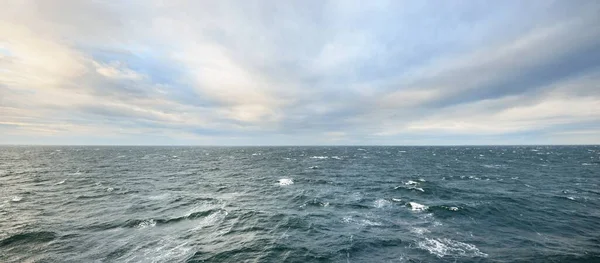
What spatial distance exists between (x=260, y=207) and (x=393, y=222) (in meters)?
20.1

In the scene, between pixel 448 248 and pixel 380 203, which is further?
pixel 380 203

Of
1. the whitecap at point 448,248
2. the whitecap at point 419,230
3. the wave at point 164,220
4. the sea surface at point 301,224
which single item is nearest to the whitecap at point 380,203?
the sea surface at point 301,224

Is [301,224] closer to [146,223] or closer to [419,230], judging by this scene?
[419,230]

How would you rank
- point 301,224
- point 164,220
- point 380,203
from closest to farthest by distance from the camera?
point 301,224 < point 164,220 < point 380,203

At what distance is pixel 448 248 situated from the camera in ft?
85.5

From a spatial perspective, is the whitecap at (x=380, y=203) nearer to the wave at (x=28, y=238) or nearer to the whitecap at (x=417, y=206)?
the whitecap at (x=417, y=206)

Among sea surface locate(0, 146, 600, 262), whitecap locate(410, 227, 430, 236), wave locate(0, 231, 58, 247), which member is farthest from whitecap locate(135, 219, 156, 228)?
whitecap locate(410, 227, 430, 236)

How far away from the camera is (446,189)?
55719 mm

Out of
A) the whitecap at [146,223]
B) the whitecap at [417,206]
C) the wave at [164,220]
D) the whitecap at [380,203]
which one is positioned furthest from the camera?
the whitecap at [380,203]

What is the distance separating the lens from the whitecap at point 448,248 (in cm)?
2483

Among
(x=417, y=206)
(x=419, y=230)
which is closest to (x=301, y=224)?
(x=419, y=230)

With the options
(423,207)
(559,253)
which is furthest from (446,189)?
(559,253)

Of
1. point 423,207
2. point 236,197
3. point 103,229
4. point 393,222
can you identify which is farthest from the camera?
point 236,197

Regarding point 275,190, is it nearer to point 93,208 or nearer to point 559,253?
point 93,208
